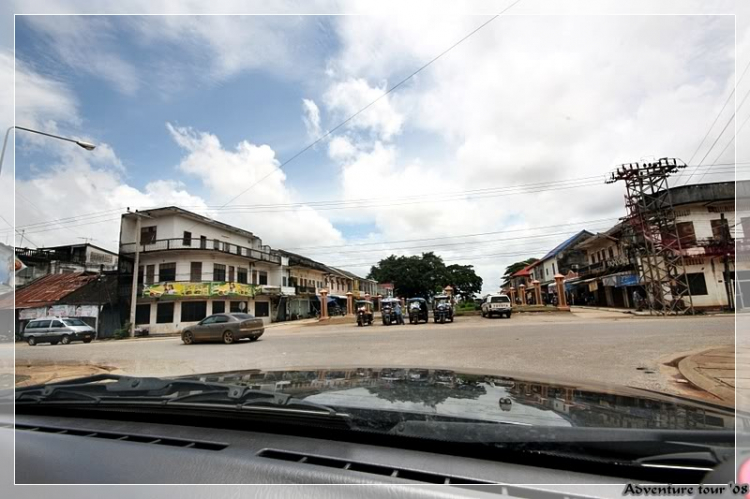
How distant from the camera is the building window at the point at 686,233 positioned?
22.4m

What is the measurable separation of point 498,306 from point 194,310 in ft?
64.1

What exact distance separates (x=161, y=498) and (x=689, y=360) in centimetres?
839

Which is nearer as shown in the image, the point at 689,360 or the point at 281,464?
the point at 281,464

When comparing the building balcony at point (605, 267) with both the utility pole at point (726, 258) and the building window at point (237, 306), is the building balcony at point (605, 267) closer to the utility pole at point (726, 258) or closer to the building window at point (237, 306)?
the utility pole at point (726, 258)

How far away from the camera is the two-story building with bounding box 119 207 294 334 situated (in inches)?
896

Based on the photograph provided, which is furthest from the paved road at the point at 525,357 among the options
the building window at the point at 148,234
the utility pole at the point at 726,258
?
the building window at the point at 148,234

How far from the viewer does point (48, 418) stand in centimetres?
197

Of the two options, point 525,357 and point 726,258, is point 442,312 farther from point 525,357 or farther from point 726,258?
point 726,258

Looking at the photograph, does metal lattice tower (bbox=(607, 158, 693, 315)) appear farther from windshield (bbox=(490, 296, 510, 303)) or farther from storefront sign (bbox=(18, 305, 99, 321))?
storefront sign (bbox=(18, 305, 99, 321))

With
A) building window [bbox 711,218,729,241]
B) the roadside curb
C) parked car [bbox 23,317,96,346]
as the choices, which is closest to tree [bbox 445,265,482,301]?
building window [bbox 711,218,729,241]

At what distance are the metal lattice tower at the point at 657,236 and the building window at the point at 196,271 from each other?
27.3 metres

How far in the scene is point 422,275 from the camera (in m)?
54.4

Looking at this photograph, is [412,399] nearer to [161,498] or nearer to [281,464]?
[281,464]

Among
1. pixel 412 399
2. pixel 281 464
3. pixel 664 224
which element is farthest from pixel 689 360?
pixel 664 224
